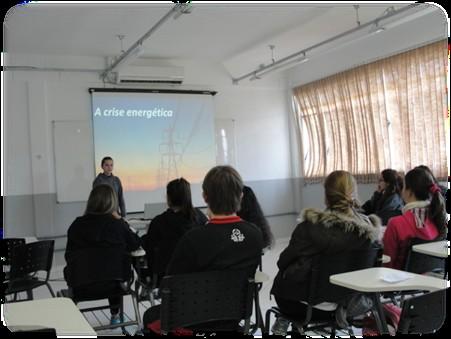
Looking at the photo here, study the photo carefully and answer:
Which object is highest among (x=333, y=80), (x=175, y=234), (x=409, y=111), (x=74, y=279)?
(x=333, y=80)

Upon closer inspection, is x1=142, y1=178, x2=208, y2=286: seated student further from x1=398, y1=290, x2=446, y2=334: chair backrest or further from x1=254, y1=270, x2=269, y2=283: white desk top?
x1=398, y1=290, x2=446, y2=334: chair backrest

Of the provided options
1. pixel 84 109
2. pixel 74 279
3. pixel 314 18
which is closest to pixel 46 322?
pixel 74 279

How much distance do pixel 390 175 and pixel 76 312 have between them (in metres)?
3.73

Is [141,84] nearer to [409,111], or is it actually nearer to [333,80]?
[333,80]

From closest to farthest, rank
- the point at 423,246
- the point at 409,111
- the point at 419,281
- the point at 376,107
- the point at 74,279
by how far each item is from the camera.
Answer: the point at 419,281, the point at 423,246, the point at 74,279, the point at 409,111, the point at 376,107

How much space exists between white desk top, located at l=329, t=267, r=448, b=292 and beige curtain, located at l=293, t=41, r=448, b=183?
12.7ft

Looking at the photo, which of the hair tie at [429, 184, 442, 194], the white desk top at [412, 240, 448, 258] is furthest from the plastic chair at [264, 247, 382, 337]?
the hair tie at [429, 184, 442, 194]

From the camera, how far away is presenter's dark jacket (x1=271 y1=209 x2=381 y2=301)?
2.41 meters

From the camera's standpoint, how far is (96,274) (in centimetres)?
313

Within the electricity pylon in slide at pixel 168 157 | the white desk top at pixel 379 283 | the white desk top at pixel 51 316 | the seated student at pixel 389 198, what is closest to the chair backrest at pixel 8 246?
the white desk top at pixel 51 316

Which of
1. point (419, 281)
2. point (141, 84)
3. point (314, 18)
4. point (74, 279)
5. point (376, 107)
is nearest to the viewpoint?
point (419, 281)

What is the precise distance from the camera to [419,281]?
203 centimetres

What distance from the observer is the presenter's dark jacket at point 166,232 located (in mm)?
3207

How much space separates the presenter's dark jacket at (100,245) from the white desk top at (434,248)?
5.99ft
